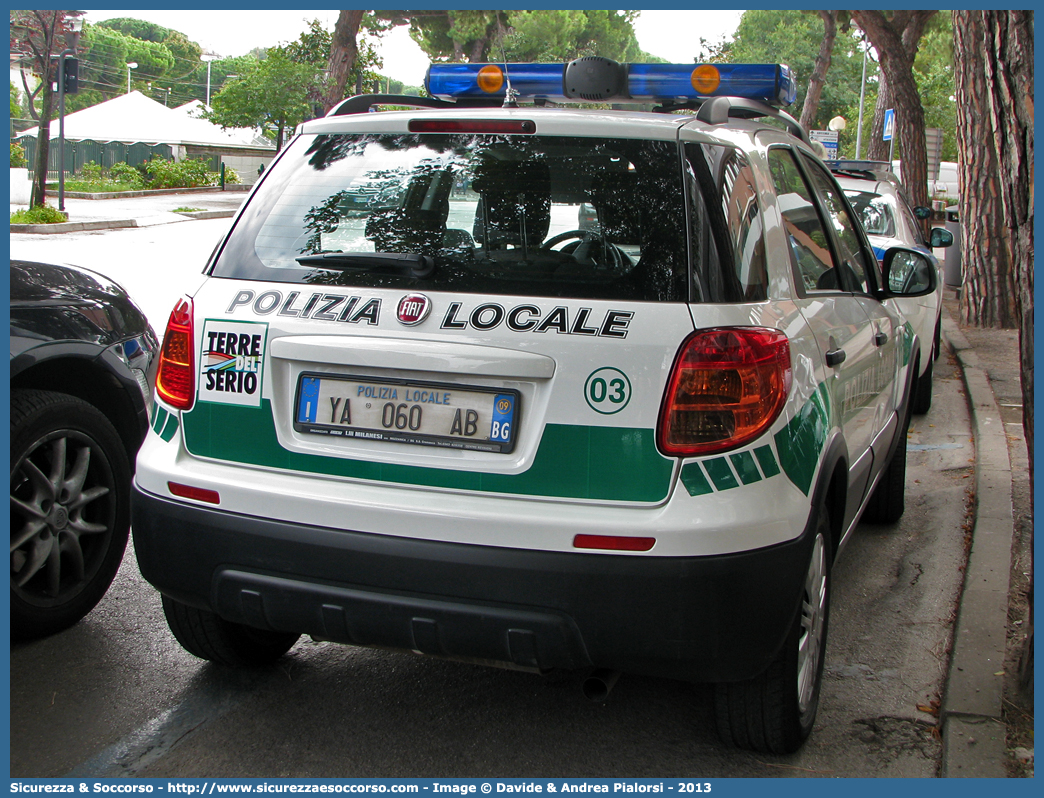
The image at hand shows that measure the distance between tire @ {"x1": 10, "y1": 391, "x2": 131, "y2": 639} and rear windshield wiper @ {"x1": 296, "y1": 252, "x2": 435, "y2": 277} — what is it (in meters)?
1.24

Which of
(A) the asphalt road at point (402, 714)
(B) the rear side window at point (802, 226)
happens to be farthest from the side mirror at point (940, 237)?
(B) the rear side window at point (802, 226)

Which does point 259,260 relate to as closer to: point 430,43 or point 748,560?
point 748,560

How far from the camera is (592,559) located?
247 centimetres

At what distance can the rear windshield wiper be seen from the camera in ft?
8.89

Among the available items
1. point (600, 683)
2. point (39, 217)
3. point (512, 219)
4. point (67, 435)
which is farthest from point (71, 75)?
point (600, 683)

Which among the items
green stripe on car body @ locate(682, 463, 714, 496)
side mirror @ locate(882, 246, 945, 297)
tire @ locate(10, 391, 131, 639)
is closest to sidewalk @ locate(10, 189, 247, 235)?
tire @ locate(10, 391, 131, 639)

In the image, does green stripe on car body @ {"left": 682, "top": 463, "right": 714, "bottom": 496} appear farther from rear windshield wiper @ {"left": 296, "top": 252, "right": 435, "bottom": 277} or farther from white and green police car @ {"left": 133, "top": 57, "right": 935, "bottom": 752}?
rear windshield wiper @ {"left": 296, "top": 252, "right": 435, "bottom": 277}

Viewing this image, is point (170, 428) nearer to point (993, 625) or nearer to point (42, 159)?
point (993, 625)

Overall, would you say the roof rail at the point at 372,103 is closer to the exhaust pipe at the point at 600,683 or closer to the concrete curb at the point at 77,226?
the exhaust pipe at the point at 600,683

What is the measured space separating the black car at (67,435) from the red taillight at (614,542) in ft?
6.39

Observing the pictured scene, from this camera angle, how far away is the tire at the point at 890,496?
16.7ft

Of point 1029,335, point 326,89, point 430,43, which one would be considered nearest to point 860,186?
point 1029,335

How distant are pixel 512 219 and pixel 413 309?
0.38 metres

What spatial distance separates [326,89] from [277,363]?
26.1 meters
